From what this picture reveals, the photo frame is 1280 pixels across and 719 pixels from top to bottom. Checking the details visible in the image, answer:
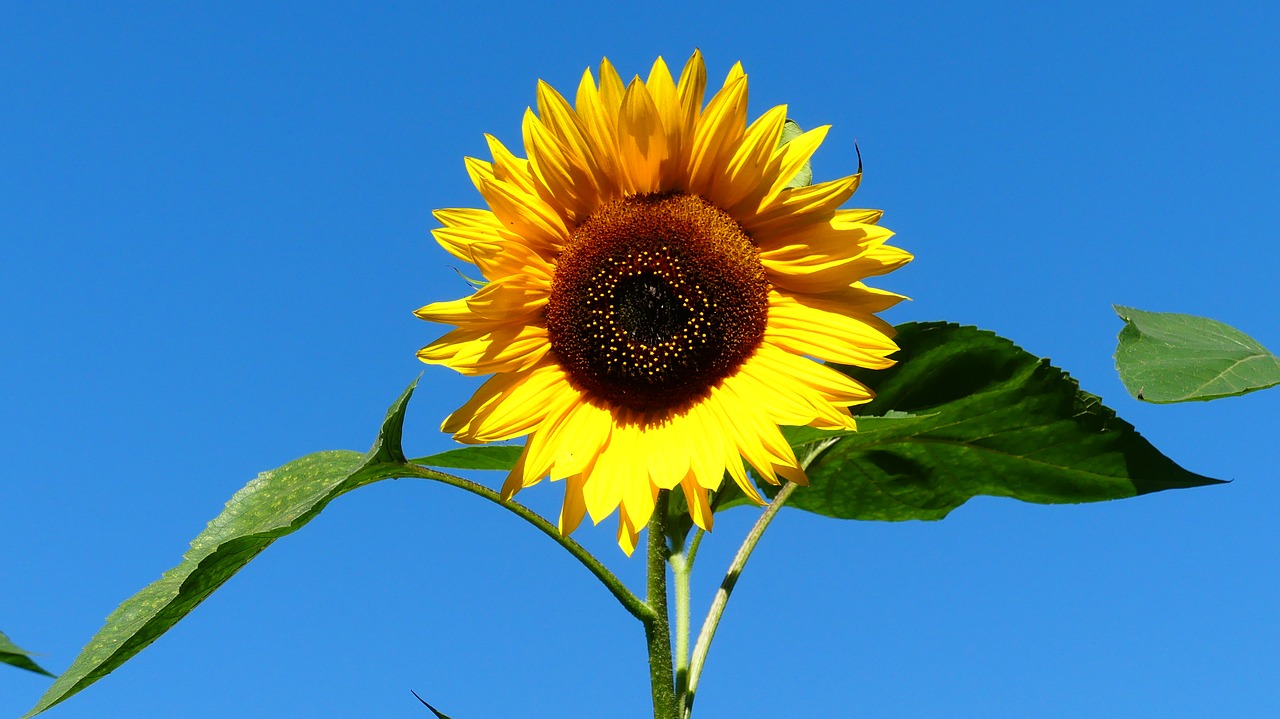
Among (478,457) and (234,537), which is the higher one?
(478,457)

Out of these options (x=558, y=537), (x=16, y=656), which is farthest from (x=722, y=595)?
(x=16, y=656)

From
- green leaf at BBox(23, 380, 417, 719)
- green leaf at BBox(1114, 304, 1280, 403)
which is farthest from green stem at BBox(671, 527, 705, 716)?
green leaf at BBox(1114, 304, 1280, 403)

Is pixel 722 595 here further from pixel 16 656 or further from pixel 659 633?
pixel 16 656

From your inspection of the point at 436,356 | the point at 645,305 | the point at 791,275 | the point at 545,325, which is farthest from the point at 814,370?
the point at 436,356

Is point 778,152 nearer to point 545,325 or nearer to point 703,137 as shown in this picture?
point 703,137

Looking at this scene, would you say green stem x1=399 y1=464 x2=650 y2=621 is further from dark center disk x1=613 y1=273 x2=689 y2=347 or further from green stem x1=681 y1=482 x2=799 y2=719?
dark center disk x1=613 y1=273 x2=689 y2=347

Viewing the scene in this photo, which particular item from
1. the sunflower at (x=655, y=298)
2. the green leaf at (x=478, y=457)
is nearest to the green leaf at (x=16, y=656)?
the sunflower at (x=655, y=298)
